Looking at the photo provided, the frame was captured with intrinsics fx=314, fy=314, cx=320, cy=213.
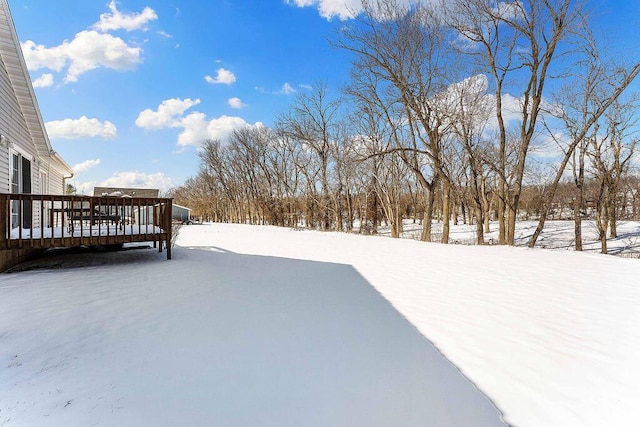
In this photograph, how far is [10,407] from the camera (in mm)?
1958

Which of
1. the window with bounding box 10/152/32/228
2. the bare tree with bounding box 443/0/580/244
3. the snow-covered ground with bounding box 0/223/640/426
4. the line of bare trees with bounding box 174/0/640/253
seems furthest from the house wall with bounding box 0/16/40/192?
the bare tree with bounding box 443/0/580/244

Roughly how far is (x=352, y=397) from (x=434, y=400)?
55 cm

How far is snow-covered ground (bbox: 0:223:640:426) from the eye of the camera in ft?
6.53

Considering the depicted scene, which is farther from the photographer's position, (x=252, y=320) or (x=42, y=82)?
(x=42, y=82)

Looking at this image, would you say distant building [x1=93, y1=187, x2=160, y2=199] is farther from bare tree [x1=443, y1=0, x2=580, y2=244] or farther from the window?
bare tree [x1=443, y1=0, x2=580, y2=244]

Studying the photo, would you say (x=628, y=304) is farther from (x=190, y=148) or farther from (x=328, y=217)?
(x=190, y=148)

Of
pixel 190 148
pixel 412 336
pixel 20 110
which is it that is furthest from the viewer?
pixel 190 148

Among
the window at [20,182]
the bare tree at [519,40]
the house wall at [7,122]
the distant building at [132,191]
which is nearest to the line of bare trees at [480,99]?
the bare tree at [519,40]

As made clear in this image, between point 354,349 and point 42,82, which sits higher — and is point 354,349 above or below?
below

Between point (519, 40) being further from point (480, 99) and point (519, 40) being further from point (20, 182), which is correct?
point (20, 182)

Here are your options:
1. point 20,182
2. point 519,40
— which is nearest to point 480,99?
point 519,40

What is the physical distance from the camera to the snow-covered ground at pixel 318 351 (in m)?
1.99

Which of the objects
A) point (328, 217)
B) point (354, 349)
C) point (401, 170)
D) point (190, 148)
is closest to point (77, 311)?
point (354, 349)

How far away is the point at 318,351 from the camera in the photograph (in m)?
2.74
